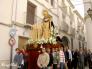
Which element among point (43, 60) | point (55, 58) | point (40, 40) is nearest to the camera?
point (43, 60)

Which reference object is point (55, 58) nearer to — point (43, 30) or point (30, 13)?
point (43, 30)

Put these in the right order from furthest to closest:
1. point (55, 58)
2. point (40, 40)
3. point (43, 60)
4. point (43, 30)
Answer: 1. point (43, 30)
2. point (40, 40)
3. point (55, 58)
4. point (43, 60)

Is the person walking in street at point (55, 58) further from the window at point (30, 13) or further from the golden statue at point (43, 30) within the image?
the window at point (30, 13)

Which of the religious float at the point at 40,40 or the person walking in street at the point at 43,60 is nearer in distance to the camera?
the person walking in street at the point at 43,60

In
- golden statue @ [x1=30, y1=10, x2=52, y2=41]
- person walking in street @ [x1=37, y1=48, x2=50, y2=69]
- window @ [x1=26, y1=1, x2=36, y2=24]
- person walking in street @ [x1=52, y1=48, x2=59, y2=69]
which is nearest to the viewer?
person walking in street @ [x1=37, y1=48, x2=50, y2=69]

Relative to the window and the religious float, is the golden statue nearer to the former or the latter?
the religious float

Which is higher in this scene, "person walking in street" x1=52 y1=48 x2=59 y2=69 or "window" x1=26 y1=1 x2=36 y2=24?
"window" x1=26 y1=1 x2=36 y2=24

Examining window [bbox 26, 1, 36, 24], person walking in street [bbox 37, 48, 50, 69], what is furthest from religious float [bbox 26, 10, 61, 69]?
window [bbox 26, 1, 36, 24]

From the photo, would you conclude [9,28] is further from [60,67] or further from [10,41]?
[60,67]

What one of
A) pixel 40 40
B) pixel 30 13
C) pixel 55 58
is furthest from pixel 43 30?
pixel 30 13

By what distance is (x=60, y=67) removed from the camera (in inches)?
391

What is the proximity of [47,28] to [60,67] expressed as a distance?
187cm

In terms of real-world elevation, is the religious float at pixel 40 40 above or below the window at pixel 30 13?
below

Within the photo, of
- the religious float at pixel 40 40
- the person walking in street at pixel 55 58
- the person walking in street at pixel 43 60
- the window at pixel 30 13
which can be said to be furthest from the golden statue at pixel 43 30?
the window at pixel 30 13
